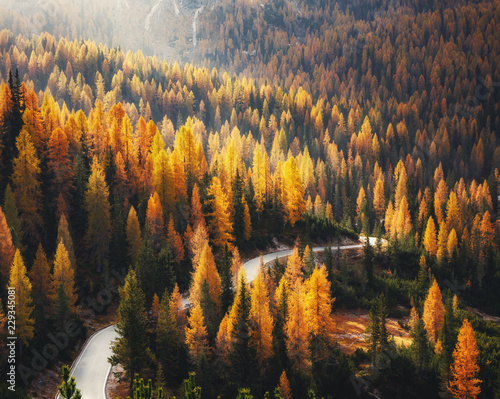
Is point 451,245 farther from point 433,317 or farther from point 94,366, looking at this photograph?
point 94,366

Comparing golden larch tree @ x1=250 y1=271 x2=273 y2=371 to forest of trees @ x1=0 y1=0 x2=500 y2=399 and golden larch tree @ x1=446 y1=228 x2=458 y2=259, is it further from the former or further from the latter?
golden larch tree @ x1=446 y1=228 x2=458 y2=259

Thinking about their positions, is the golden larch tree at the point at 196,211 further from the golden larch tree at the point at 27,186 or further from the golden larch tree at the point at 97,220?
the golden larch tree at the point at 27,186

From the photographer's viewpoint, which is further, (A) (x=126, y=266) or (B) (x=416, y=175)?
(B) (x=416, y=175)

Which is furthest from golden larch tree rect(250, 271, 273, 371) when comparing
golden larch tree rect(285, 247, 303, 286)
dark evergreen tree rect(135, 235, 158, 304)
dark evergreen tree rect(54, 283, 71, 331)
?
dark evergreen tree rect(54, 283, 71, 331)

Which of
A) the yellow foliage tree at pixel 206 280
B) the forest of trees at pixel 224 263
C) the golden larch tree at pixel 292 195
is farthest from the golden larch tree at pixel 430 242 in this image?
the yellow foliage tree at pixel 206 280

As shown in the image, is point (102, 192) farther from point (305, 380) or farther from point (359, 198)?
point (359, 198)

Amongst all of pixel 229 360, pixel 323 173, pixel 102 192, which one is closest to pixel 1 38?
pixel 323 173

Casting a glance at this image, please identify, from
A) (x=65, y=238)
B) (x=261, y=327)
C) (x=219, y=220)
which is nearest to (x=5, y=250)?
(x=65, y=238)
